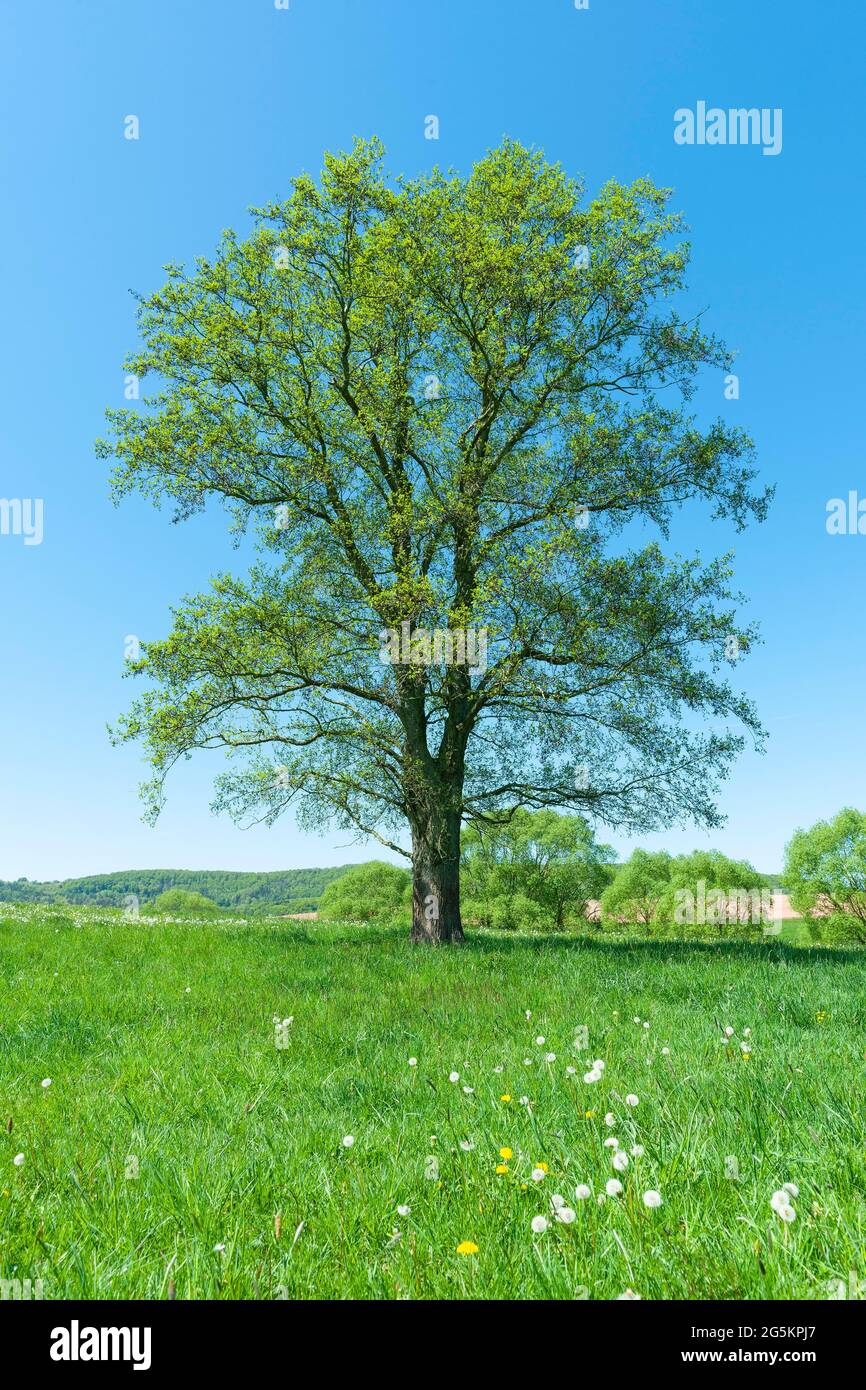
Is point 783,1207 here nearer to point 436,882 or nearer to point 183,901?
point 436,882

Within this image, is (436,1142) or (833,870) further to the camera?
(833,870)

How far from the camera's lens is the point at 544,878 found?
66125 millimetres

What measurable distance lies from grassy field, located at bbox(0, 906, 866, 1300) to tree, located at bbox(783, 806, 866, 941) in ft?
205

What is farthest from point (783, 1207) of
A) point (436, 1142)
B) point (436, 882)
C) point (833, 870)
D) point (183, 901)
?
point (183, 901)

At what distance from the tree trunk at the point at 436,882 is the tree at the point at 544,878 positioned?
4583 cm

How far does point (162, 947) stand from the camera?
13.9m

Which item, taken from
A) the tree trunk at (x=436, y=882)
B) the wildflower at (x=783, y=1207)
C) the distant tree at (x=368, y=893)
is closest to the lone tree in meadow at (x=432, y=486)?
the tree trunk at (x=436, y=882)

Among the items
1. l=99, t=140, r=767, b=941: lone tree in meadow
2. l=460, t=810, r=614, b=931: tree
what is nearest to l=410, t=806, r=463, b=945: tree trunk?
l=99, t=140, r=767, b=941: lone tree in meadow

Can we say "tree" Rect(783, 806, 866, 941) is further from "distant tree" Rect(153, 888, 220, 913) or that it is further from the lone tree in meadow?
"distant tree" Rect(153, 888, 220, 913)

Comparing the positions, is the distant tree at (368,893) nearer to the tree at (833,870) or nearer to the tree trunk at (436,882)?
the tree at (833,870)

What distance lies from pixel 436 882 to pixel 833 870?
59755 mm

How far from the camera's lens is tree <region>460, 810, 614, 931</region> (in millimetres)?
63750
